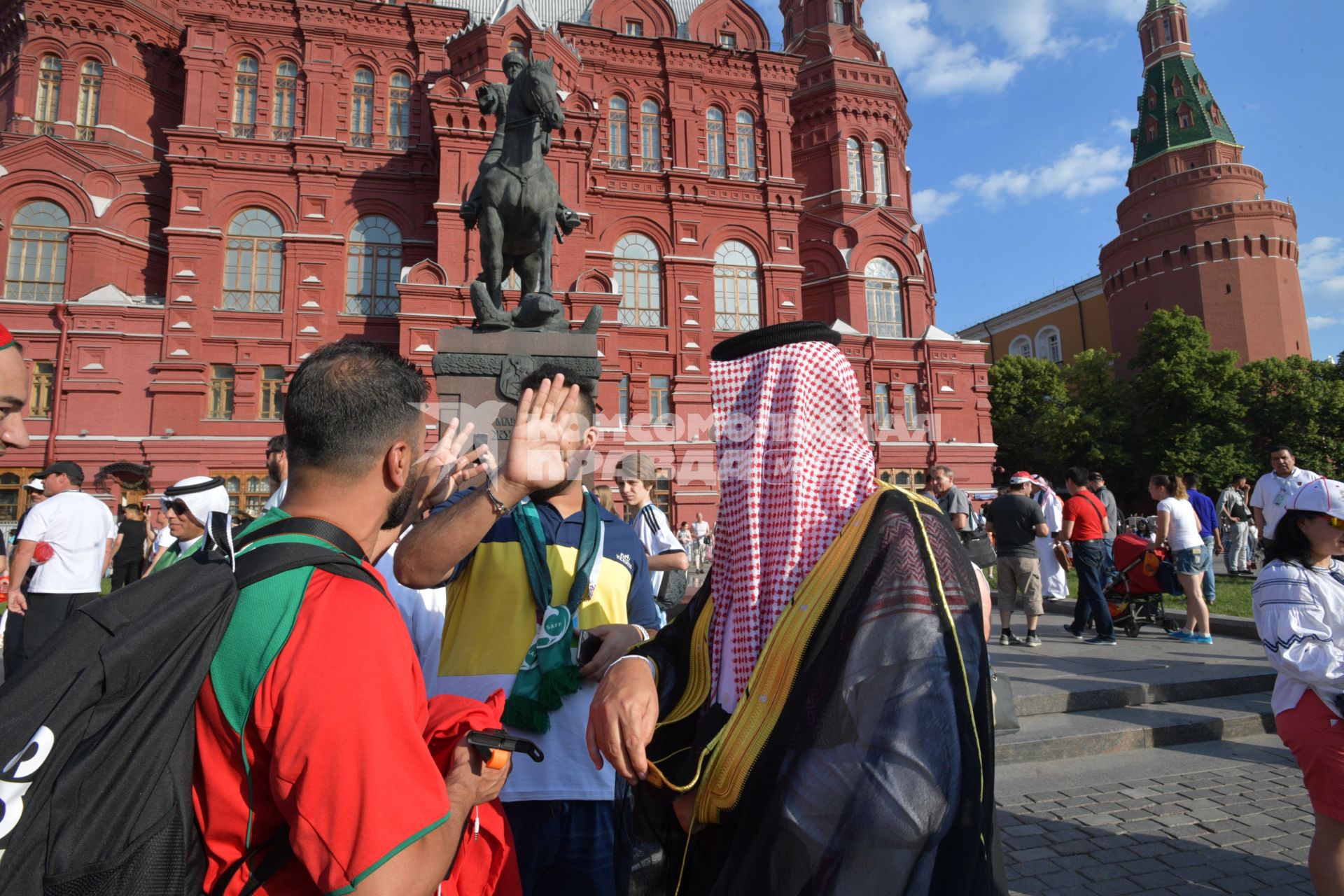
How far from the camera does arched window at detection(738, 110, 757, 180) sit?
27.3m

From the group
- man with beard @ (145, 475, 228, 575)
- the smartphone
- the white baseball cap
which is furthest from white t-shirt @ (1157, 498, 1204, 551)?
man with beard @ (145, 475, 228, 575)

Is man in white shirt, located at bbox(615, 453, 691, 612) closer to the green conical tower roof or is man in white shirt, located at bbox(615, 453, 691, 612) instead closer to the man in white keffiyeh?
the man in white keffiyeh

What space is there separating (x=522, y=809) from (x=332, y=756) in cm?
131

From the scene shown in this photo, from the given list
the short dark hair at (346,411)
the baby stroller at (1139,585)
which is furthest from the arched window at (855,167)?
the short dark hair at (346,411)

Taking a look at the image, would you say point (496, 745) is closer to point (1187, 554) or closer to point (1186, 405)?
point (1187, 554)

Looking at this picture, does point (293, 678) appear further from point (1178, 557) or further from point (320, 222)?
point (320, 222)

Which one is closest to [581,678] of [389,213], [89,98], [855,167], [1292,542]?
[1292,542]

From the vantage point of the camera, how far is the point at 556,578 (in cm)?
246

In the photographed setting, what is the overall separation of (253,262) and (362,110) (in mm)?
6241

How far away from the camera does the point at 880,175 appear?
29109 mm

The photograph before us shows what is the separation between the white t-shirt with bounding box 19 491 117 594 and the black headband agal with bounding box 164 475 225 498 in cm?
199

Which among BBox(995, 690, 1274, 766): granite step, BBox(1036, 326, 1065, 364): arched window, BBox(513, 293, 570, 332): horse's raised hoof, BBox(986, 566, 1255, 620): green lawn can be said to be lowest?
BBox(995, 690, 1274, 766): granite step

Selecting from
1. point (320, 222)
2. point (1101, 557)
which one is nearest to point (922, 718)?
point (1101, 557)

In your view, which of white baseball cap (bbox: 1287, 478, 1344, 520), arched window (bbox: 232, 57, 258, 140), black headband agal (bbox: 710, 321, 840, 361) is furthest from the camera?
arched window (bbox: 232, 57, 258, 140)
